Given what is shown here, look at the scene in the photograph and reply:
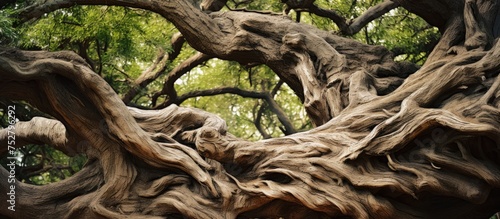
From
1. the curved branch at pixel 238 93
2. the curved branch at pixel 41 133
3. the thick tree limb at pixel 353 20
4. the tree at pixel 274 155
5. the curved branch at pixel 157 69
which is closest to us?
the tree at pixel 274 155

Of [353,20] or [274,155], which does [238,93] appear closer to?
[353,20]

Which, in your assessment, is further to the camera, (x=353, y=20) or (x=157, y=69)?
(x=157, y=69)

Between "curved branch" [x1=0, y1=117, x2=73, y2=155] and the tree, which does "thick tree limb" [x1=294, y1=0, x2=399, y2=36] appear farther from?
"curved branch" [x1=0, y1=117, x2=73, y2=155]

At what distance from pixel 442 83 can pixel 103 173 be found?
229 cm

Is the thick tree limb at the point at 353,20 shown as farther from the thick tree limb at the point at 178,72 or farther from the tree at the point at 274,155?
the tree at the point at 274,155

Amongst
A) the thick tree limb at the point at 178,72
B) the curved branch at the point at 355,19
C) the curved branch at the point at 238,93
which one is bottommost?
the curved branch at the point at 238,93

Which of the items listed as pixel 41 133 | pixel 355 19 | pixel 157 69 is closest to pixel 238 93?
pixel 157 69

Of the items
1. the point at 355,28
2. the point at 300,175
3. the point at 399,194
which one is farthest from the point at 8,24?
the point at 355,28

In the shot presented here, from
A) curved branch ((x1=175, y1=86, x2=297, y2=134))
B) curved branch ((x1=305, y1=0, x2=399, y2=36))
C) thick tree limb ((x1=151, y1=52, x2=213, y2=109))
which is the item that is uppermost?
curved branch ((x1=305, y1=0, x2=399, y2=36))

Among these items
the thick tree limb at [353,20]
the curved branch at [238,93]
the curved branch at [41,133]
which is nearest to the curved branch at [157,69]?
the curved branch at [238,93]

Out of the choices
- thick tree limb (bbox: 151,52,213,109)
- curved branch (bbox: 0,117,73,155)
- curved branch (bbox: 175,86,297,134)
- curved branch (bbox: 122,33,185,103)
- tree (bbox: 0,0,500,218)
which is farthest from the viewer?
curved branch (bbox: 175,86,297,134)

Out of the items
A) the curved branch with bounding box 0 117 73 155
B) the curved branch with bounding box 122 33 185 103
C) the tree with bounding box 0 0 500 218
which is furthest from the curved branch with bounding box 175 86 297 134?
the tree with bounding box 0 0 500 218

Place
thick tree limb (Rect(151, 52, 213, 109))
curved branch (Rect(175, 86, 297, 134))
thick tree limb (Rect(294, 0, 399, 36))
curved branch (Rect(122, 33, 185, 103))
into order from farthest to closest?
curved branch (Rect(175, 86, 297, 134))
thick tree limb (Rect(151, 52, 213, 109))
curved branch (Rect(122, 33, 185, 103))
thick tree limb (Rect(294, 0, 399, 36))

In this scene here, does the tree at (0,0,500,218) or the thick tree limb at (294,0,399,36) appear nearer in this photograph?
the tree at (0,0,500,218)
